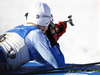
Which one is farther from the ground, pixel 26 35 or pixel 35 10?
pixel 35 10

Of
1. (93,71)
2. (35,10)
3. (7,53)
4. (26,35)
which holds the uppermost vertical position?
(35,10)

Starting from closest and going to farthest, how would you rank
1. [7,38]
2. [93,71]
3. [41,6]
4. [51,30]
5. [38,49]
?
1. [93,71]
2. [38,49]
3. [7,38]
4. [41,6]
5. [51,30]

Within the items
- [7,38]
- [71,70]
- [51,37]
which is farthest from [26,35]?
[71,70]

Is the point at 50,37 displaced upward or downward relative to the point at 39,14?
downward

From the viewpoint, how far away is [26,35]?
1656mm

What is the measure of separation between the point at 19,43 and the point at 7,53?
14 cm

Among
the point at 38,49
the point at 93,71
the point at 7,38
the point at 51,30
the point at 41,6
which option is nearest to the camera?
the point at 93,71

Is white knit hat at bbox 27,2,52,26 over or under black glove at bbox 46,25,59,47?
over

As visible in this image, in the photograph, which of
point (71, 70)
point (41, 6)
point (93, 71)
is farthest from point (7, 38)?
point (93, 71)

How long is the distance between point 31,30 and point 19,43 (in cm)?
15

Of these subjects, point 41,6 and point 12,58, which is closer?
point 12,58

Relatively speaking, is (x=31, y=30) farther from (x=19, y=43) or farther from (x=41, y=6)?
(x=41, y=6)

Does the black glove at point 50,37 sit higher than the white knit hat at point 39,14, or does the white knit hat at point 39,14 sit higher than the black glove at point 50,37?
the white knit hat at point 39,14

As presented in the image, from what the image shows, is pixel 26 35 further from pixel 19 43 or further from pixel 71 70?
pixel 71 70
